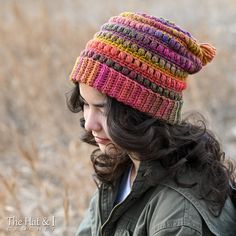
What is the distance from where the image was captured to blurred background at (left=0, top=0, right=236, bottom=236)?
3.03 m

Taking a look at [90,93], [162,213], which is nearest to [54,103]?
[90,93]

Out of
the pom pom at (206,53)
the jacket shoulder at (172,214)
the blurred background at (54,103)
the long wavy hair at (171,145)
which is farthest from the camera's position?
the blurred background at (54,103)

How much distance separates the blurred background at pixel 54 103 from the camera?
3.03 metres

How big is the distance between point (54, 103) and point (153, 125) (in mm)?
2688

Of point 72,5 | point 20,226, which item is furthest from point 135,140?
point 72,5

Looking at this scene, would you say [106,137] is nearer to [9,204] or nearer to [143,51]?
[143,51]

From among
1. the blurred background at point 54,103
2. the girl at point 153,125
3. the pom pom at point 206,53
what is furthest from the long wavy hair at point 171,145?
the blurred background at point 54,103

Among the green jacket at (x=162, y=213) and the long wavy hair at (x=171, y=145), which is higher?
the long wavy hair at (x=171, y=145)

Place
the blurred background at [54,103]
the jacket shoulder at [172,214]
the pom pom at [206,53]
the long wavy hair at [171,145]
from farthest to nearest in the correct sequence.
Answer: the blurred background at [54,103], the pom pom at [206,53], the long wavy hair at [171,145], the jacket shoulder at [172,214]

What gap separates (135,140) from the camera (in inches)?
61.3

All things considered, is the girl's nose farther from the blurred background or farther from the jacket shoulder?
the blurred background

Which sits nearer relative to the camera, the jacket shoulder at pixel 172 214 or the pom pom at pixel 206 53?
the jacket shoulder at pixel 172 214

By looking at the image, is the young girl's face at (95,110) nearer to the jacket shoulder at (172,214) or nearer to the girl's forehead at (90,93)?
the girl's forehead at (90,93)

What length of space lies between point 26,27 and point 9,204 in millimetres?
2780
